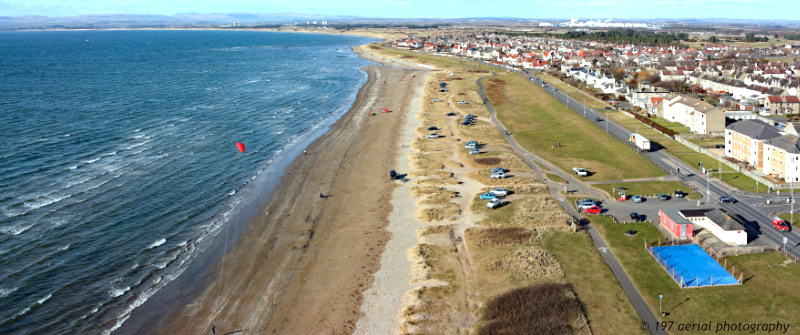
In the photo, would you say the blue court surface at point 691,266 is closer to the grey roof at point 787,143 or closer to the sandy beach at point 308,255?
the sandy beach at point 308,255

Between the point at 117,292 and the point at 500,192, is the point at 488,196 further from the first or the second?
the point at 117,292

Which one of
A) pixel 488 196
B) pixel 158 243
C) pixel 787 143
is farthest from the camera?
pixel 787 143

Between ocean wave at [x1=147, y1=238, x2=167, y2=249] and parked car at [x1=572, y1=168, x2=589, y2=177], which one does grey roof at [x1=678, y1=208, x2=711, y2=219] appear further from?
ocean wave at [x1=147, y1=238, x2=167, y2=249]

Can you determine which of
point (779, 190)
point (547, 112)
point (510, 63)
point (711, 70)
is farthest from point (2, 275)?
point (510, 63)

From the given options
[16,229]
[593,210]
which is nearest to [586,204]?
[593,210]

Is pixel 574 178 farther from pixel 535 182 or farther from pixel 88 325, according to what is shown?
pixel 88 325
